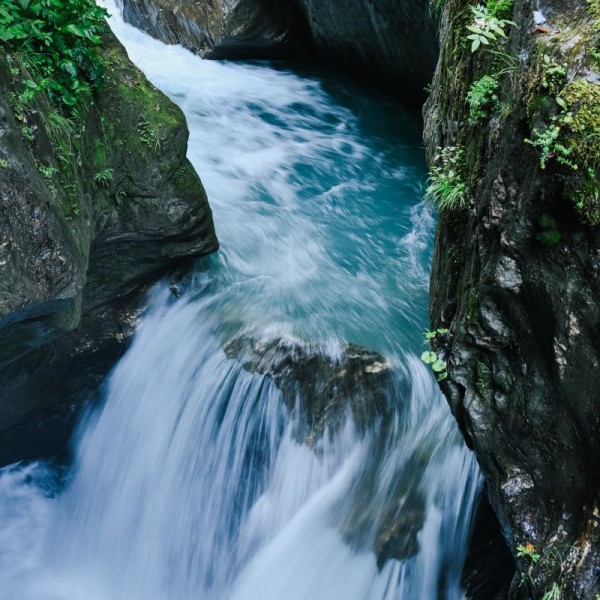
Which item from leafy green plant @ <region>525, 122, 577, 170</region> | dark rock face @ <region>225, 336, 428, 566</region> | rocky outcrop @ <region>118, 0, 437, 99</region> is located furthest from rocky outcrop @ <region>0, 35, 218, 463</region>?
rocky outcrop @ <region>118, 0, 437, 99</region>

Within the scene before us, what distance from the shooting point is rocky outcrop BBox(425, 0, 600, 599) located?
9.16 feet

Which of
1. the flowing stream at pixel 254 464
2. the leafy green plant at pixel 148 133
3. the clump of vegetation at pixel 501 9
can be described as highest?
the clump of vegetation at pixel 501 9

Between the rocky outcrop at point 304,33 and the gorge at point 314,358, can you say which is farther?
the rocky outcrop at point 304,33

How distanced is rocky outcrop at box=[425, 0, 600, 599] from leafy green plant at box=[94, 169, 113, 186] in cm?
242

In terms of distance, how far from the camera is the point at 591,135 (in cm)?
271

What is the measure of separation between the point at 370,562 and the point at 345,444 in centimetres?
84

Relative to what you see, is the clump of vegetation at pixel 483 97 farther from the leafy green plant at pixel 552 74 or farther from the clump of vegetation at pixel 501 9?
the leafy green plant at pixel 552 74

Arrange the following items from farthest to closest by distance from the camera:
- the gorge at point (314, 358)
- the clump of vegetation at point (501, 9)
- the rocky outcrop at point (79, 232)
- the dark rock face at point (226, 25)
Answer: the dark rock face at point (226, 25)
the clump of vegetation at point (501, 9)
the rocky outcrop at point (79, 232)
the gorge at point (314, 358)

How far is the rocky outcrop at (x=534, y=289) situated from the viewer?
9.16 ft

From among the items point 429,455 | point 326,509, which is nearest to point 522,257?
point 429,455

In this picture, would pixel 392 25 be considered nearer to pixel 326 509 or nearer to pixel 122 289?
pixel 122 289

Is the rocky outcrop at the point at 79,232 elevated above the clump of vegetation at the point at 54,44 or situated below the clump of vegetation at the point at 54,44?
below

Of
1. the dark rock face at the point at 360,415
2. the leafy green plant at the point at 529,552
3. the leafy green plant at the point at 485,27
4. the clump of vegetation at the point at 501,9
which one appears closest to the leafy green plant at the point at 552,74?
the leafy green plant at the point at 485,27

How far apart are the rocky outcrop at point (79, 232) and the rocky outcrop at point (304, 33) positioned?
5105 mm
